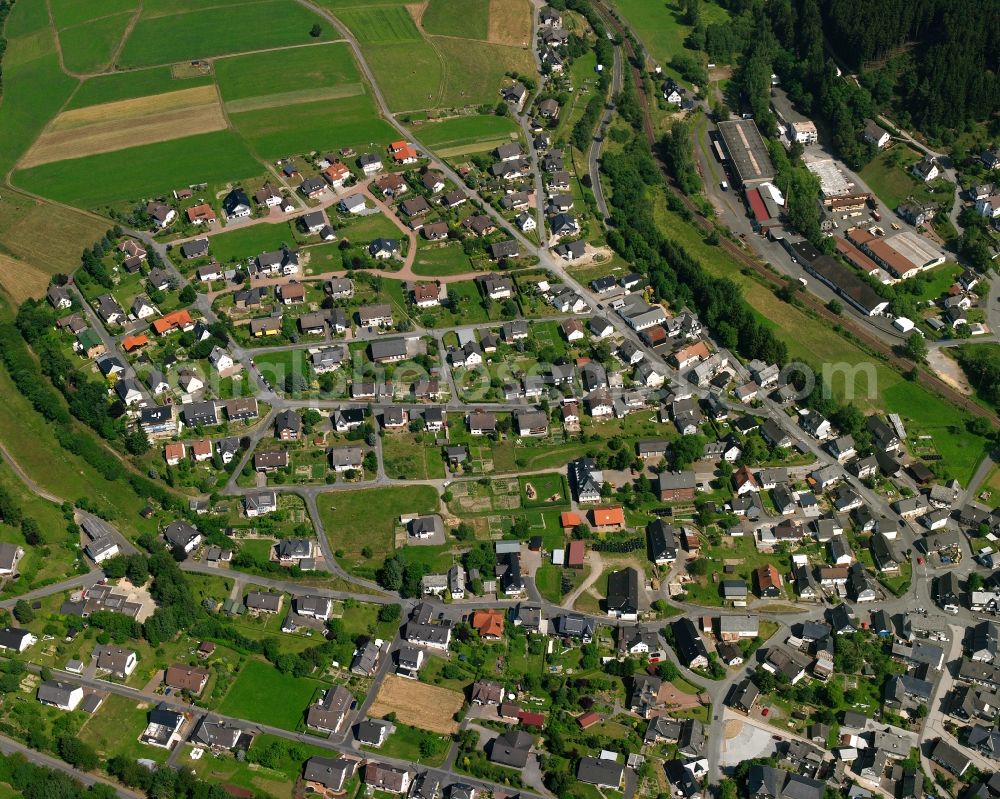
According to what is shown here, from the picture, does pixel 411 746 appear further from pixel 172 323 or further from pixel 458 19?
pixel 458 19

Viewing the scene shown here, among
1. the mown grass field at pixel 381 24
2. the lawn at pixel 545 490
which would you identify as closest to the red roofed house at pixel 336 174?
the mown grass field at pixel 381 24

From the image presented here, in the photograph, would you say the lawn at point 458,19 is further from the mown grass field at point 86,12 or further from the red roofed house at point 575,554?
the red roofed house at point 575,554

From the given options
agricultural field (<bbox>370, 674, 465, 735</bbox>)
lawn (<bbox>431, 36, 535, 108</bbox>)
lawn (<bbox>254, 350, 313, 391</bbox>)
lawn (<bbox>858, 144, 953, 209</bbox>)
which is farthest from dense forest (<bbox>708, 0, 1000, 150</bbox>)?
agricultural field (<bbox>370, 674, 465, 735</bbox>)

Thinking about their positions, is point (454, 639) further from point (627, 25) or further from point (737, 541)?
point (627, 25)

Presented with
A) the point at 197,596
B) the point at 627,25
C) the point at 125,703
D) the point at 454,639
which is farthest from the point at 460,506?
the point at 627,25

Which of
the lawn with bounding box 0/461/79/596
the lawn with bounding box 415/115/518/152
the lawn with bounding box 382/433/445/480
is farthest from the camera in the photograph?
the lawn with bounding box 415/115/518/152

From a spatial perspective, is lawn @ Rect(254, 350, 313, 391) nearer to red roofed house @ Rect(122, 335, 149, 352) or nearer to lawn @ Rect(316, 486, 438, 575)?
red roofed house @ Rect(122, 335, 149, 352)
